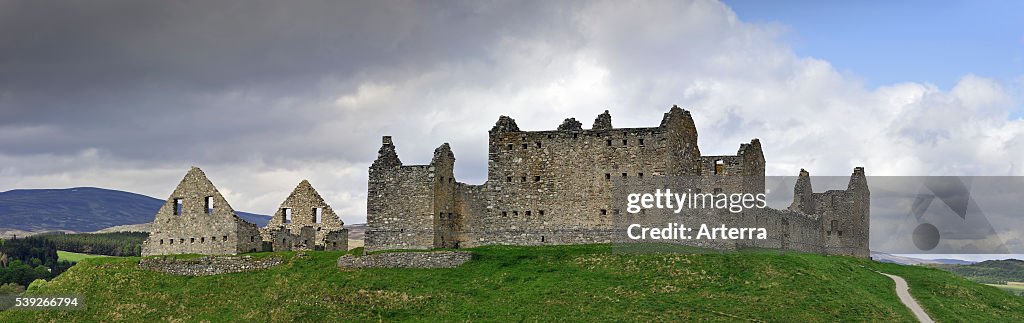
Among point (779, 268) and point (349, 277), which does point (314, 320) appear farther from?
point (779, 268)

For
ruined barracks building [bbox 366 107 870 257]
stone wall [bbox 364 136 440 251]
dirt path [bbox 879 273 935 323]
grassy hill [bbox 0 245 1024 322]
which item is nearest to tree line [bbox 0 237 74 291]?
grassy hill [bbox 0 245 1024 322]

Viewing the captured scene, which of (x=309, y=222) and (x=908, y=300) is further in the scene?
(x=309, y=222)

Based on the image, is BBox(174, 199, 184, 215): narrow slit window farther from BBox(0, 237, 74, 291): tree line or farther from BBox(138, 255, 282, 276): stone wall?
BBox(0, 237, 74, 291): tree line

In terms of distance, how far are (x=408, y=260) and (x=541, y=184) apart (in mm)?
9836

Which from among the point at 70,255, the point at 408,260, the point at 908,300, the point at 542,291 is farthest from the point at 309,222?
the point at 70,255

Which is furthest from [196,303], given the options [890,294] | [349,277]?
[890,294]

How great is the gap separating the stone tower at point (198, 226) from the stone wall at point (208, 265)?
3870mm

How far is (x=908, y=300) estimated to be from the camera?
49812 millimetres

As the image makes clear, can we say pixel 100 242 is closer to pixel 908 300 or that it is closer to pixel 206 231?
pixel 206 231

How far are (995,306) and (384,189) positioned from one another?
3406 centimetres

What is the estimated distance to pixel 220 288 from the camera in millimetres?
51500

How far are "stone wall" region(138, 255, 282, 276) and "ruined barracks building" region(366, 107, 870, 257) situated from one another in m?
6.69

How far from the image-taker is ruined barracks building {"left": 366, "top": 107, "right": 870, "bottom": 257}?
56.3 m

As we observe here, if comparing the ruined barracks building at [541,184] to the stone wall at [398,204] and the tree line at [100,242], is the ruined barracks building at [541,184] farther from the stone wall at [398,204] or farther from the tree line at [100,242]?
the tree line at [100,242]
